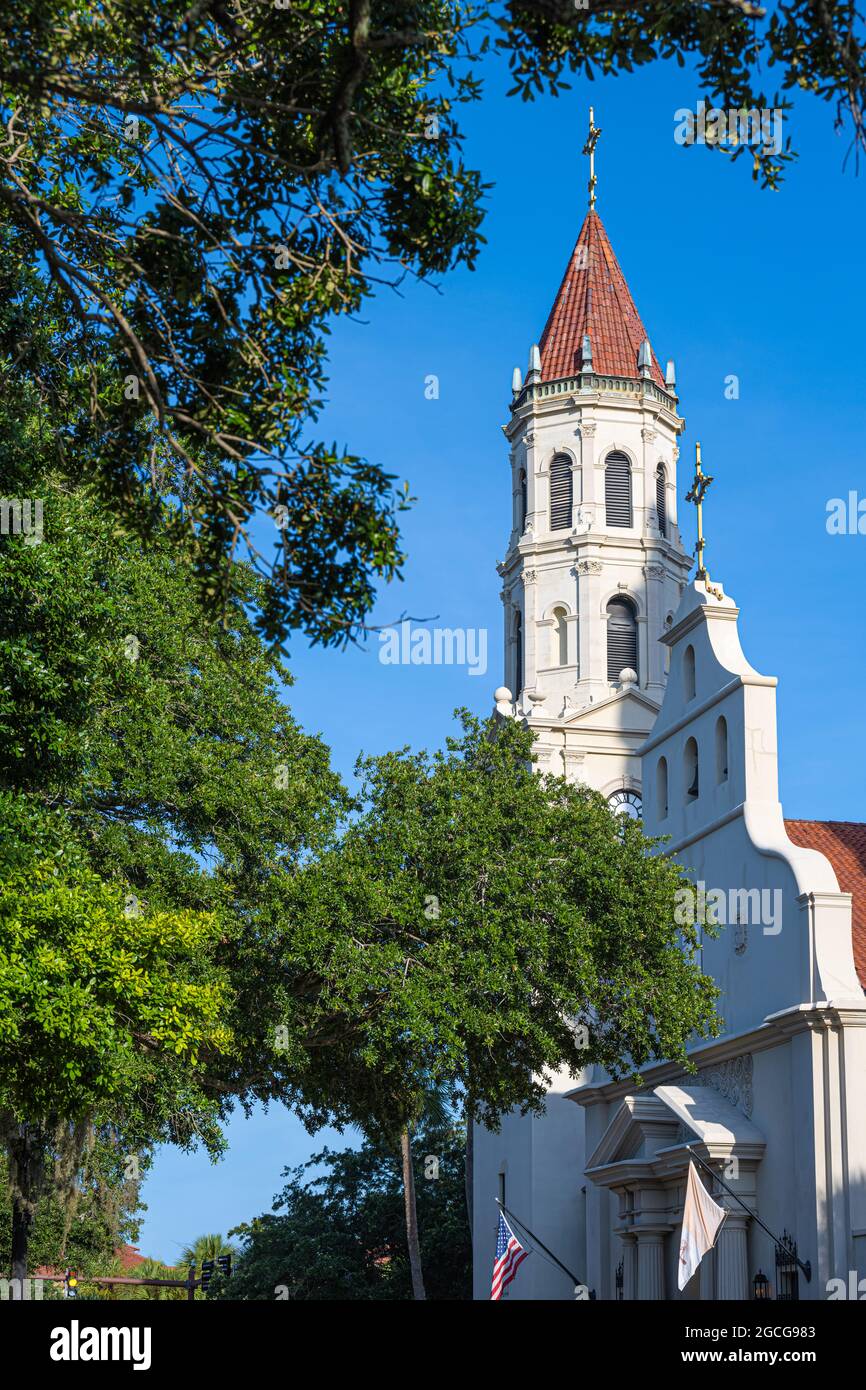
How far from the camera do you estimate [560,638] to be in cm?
5438

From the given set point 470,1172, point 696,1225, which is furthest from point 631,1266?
point 470,1172

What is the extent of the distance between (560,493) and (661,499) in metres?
3.32

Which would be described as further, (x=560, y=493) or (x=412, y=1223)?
(x=560, y=493)

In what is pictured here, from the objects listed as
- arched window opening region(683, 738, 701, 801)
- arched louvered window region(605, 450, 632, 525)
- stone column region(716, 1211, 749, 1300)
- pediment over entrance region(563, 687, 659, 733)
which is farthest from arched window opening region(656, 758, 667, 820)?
arched louvered window region(605, 450, 632, 525)

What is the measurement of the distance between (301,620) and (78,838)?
14.9 meters

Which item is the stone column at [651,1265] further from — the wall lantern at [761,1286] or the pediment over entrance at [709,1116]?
the wall lantern at [761,1286]

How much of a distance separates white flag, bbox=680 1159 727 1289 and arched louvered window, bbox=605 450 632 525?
3104 centimetres

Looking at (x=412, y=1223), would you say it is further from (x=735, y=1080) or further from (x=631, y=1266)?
(x=735, y=1080)

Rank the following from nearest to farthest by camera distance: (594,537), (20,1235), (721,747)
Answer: (20,1235) < (721,747) < (594,537)

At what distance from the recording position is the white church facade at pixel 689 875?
2731 centimetres

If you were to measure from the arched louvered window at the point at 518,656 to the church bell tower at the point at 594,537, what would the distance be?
0.04 m

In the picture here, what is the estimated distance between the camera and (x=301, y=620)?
462 inches
